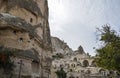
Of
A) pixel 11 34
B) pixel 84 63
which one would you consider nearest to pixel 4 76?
pixel 11 34

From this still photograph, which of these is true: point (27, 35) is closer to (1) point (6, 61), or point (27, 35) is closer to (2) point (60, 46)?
(1) point (6, 61)

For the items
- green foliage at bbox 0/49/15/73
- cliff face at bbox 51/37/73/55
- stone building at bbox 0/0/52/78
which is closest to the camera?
green foliage at bbox 0/49/15/73

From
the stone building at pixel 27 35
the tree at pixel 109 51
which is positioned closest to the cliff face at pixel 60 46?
the stone building at pixel 27 35

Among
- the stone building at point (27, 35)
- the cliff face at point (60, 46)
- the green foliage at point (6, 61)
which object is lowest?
the green foliage at point (6, 61)

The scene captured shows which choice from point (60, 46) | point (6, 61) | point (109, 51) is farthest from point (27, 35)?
point (60, 46)

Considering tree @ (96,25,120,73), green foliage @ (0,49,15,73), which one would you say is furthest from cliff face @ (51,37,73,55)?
green foliage @ (0,49,15,73)

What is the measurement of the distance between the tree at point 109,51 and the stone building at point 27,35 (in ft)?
29.7

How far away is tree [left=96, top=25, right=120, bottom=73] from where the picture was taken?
27.3 meters

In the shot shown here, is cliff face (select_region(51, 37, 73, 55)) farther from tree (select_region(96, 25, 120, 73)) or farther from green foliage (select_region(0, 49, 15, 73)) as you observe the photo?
green foliage (select_region(0, 49, 15, 73))

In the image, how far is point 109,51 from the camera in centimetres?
2755

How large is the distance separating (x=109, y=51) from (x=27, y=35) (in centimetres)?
1135

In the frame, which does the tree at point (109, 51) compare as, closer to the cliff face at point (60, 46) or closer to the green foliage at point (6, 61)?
the green foliage at point (6, 61)

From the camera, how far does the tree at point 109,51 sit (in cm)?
2725

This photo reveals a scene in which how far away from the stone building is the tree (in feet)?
29.7
